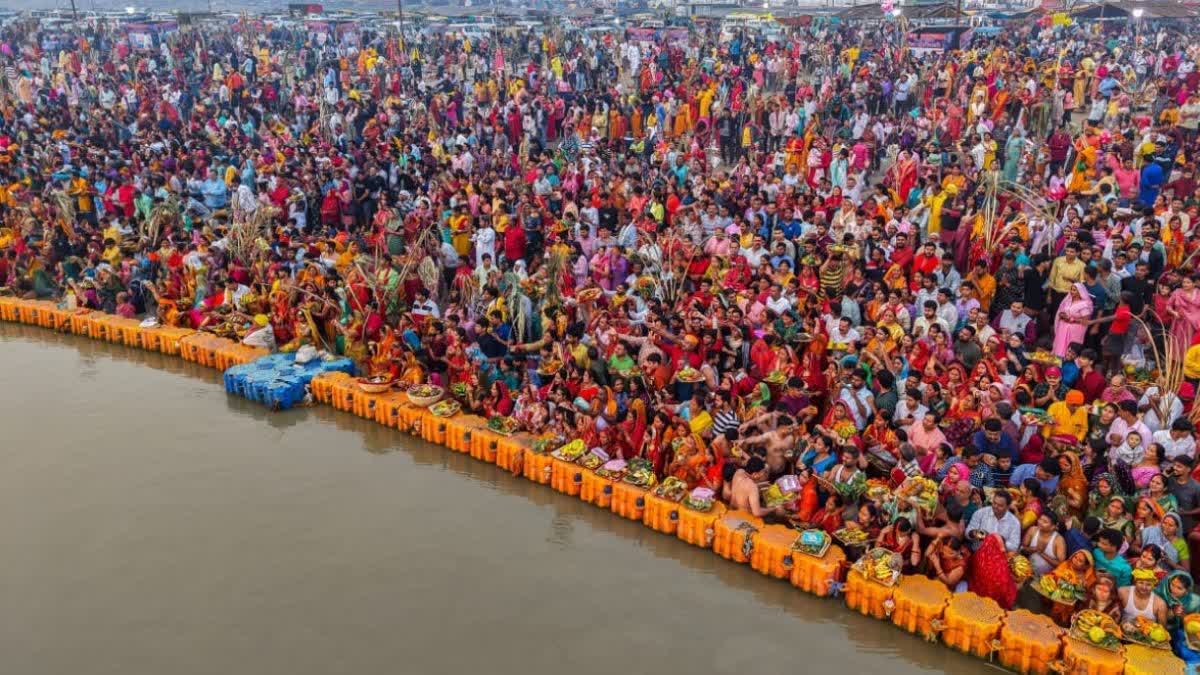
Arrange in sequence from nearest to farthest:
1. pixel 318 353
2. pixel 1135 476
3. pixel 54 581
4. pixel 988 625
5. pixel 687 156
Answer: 1. pixel 988 625
2. pixel 1135 476
3. pixel 54 581
4. pixel 318 353
5. pixel 687 156

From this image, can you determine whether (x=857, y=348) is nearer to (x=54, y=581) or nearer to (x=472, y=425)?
(x=472, y=425)

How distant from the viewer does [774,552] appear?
7879 millimetres

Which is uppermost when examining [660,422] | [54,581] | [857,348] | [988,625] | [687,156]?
[687,156]

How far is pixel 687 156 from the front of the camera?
1494cm

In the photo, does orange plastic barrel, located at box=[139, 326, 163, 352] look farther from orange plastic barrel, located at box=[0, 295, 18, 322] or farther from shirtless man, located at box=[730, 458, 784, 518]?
shirtless man, located at box=[730, 458, 784, 518]

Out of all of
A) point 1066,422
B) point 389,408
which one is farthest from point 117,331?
point 1066,422

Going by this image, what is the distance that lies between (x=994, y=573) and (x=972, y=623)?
17.6 inches

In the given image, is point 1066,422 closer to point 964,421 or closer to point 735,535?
point 964,421

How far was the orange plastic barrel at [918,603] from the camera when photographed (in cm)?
706

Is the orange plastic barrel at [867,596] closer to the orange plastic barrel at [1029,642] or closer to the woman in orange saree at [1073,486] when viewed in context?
the orange plastic barrel at [1029,642]

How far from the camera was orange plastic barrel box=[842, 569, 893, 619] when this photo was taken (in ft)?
23.9

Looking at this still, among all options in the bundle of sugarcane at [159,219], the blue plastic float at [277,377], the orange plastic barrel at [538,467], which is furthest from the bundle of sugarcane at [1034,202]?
the bundle of sugarcane at [159,219]

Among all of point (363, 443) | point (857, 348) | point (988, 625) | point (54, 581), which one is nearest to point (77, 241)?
point (363, 443)

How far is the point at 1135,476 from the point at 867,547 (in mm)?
2086
